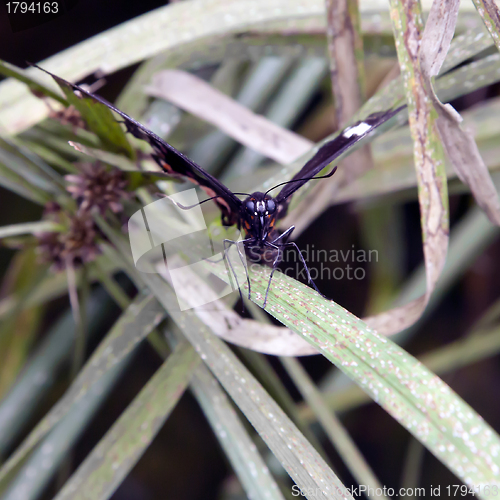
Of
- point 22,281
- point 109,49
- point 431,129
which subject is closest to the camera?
point 431,129

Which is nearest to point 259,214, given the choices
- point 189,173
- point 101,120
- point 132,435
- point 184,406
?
point 189,173

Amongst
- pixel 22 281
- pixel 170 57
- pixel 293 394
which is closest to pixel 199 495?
pixel 293 394

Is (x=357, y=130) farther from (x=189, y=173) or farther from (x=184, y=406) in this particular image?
(x=184, y=406)

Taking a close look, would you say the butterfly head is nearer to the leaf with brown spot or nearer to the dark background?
the leaf with brown spot

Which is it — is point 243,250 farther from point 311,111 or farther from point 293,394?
point 311,111

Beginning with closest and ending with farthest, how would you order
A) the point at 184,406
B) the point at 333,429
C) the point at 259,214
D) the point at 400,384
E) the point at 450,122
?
1. the point at 400,384
2. the point at 450,122
3. the point at 259,214
4. the point at 333,429
5. the point at 184,406

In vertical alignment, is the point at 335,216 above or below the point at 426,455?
above

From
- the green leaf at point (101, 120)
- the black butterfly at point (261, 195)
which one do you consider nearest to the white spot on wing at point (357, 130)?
the black butterfly at point (261, 195)
